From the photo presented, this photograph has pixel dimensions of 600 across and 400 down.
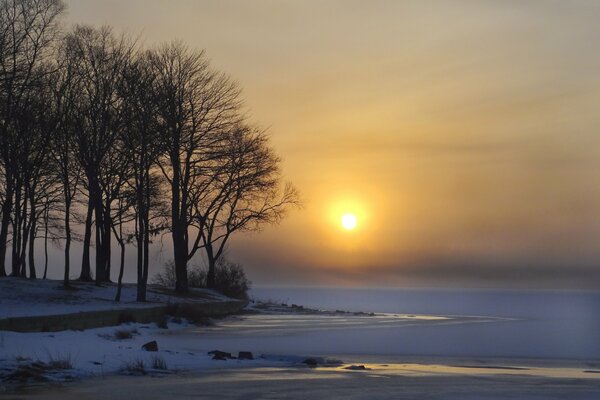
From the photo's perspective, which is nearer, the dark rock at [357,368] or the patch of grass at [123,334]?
the dark rock at [357,368]

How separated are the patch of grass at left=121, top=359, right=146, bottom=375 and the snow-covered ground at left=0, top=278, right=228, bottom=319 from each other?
8.56 m

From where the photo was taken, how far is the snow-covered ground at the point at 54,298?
31.4 m

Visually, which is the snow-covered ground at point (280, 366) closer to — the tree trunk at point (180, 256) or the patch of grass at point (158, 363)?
the patch of grass at point (158, 363)

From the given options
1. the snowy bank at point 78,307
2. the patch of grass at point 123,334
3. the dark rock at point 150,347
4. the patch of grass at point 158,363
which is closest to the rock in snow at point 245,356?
the dark rock at point 150,347

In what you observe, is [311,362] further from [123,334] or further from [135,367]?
[123,334]

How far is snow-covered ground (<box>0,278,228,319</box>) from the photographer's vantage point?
103 feet

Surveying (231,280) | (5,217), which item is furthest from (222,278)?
(5,217)

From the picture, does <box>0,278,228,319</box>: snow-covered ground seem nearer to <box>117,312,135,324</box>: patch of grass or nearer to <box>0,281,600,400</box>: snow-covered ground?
<box>0,281,600,400</box>: snow-covered ground

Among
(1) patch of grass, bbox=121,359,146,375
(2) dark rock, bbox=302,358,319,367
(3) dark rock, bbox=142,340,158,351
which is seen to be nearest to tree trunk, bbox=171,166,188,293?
(3) dark rock, bbox=142,340,158,351

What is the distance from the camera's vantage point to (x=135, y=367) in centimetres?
2073

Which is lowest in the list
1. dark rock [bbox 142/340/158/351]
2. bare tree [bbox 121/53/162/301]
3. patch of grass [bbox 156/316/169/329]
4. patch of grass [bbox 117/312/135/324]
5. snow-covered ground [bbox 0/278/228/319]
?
dark rock [bbox 142/340/158/351]

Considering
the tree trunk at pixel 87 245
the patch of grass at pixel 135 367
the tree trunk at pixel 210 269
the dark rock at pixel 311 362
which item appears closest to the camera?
the patch of grass at pixel 135 367

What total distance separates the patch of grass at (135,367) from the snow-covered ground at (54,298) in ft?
28.1

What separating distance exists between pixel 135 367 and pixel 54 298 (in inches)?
625
